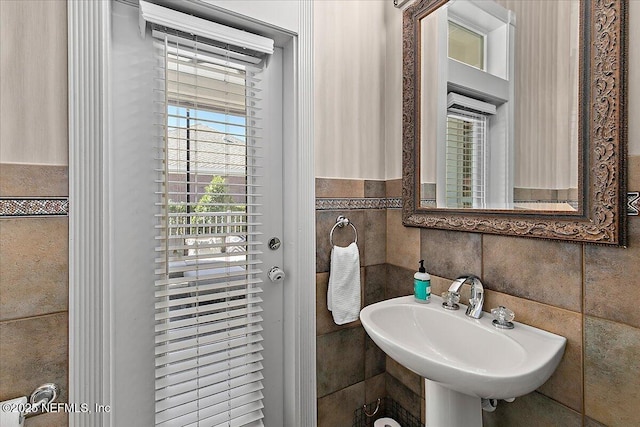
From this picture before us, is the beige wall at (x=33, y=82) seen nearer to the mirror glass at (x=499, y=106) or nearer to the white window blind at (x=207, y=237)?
the white window blind at (x=207, y=237)

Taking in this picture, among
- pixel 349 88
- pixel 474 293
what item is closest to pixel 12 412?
pixel 474 293

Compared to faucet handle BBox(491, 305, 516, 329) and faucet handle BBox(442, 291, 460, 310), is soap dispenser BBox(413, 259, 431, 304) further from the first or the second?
faucet handle BBox(491, 305, 516, 329)

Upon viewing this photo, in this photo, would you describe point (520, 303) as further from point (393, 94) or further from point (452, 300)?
point (393, 94)

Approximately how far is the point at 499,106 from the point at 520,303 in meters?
0.69

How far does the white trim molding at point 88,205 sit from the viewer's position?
3.15ft

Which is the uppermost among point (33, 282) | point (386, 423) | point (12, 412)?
point (33, 282)

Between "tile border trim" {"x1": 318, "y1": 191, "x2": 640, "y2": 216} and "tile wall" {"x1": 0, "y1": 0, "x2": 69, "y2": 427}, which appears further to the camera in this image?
"tile border trim" {"x1": 318, "y1": 191, "x2": 640, "y2": 216}

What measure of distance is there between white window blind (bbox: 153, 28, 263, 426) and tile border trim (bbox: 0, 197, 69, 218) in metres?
0.28

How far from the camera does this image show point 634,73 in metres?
0.82

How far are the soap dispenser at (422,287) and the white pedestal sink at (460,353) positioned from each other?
37mm

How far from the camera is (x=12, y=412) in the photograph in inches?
34.8

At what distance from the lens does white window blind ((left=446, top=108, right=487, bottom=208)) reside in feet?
3.95

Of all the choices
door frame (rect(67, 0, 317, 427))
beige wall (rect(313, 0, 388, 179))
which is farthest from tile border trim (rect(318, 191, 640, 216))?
door frame (rect(67, 0, 317, 427))

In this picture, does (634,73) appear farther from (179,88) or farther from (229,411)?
(229,411)
